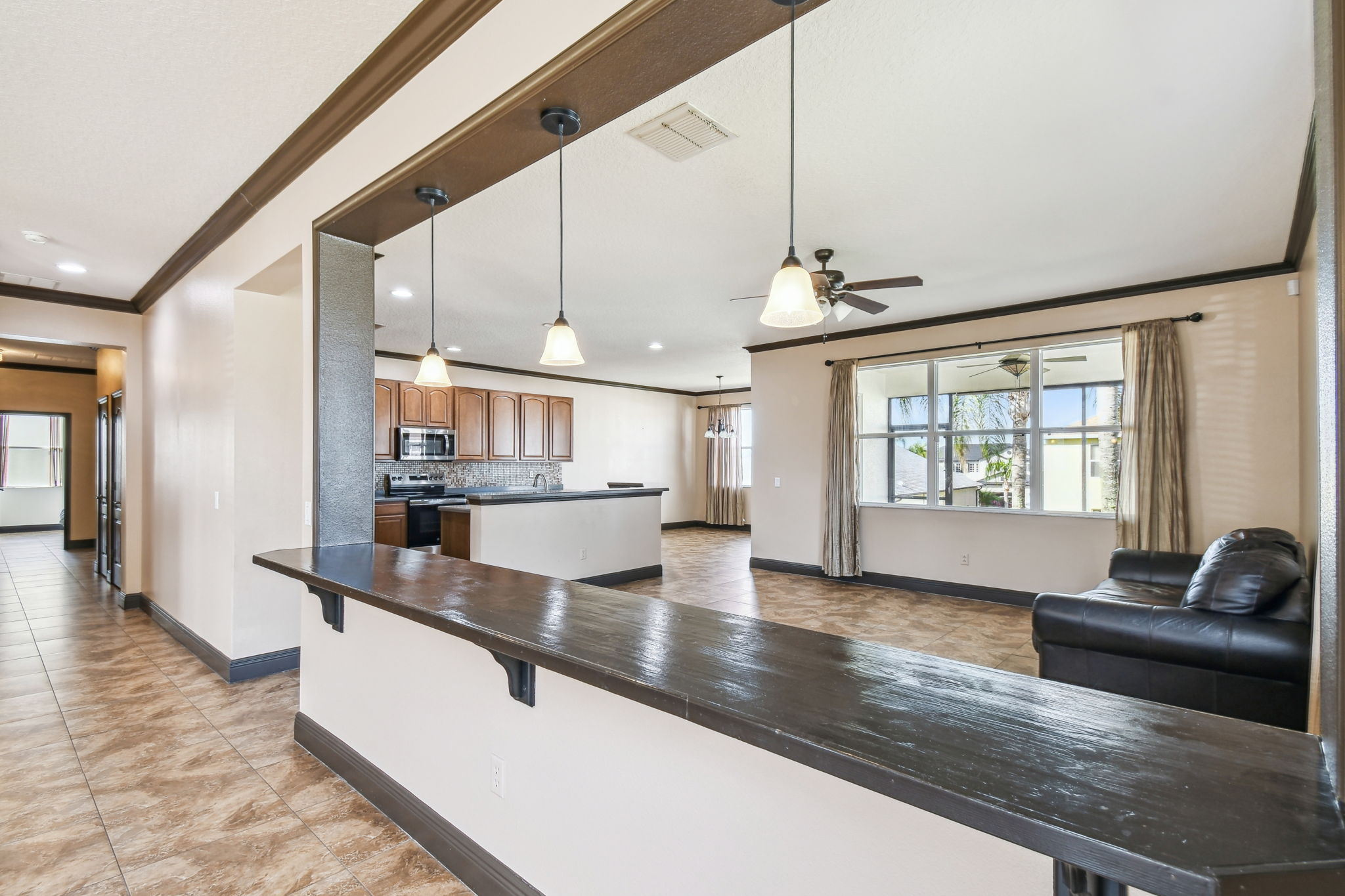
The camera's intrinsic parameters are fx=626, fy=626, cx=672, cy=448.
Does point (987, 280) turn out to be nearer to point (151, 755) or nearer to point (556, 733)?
point (556, 733)

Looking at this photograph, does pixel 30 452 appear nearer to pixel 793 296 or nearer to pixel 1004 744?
pixel 793 296

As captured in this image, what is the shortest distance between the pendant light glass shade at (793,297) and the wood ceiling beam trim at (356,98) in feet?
3.90

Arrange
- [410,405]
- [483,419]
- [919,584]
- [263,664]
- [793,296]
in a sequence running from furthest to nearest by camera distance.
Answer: [483,419] → [410,405] → [919,584] → [263,664] → [793,296]


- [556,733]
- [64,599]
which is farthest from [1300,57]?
[64,599]

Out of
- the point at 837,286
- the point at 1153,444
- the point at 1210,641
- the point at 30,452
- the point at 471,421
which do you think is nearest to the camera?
the point at 1210,641

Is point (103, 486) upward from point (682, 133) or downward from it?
downward

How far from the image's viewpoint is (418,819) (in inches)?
84.2

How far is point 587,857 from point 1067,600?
251cm

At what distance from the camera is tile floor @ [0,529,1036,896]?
2004mm

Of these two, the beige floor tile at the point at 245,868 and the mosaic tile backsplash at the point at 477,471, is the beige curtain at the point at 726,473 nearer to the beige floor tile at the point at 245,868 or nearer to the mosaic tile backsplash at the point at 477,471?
the mosaic tile backsplash at the point at 477,471

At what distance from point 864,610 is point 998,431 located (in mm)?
2147

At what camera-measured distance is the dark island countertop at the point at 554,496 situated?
5445 mm

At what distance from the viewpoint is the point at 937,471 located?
247 inches

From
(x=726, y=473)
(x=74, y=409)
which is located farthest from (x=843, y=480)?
(x=74, y=409)
